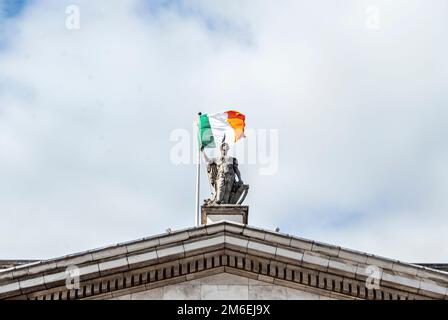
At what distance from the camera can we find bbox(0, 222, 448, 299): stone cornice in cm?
2962

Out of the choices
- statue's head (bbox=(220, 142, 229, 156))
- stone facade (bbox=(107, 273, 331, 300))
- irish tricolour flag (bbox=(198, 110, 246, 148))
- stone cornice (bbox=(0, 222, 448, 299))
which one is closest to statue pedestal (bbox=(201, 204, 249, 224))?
stone cornice (bbox=(0, 222, 448, 299))

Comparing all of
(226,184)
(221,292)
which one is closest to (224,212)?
(226,184)

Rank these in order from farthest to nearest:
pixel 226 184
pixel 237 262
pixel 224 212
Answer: pixel 226 184 → pixel 224 212 → pixel 237 262

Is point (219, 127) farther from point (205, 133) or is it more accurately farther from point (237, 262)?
point (237, 262)

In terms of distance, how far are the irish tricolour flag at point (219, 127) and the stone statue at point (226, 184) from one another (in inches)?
179

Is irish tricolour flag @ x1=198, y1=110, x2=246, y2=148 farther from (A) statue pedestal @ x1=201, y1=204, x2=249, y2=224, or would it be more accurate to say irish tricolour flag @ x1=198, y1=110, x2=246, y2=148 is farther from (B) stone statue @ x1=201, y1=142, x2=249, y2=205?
(A) statue pedestal @ x1=201, y1=204, x2=249, y2=224

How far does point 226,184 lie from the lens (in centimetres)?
3378

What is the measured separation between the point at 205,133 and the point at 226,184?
5745 millimetres

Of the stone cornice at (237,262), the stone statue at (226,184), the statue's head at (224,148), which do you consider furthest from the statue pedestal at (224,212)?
the statue's head at (224,148)

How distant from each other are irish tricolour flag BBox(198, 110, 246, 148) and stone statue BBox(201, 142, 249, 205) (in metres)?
4.55

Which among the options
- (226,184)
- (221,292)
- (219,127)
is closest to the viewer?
Answer: (221,292)

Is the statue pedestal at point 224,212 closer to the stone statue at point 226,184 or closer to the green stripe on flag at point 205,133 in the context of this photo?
the stone statue at point 226,184
